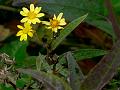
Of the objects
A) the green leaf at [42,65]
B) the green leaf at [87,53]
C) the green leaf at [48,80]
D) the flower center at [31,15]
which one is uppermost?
the flower center at [31,15]

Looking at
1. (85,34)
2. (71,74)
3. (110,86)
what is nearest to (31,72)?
(71,74)

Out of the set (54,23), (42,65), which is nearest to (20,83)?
(42,65)

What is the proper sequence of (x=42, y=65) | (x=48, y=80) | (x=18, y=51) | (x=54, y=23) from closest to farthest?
(x=48, y=80) < (x=42, y=65) < (x=54, y=23) < (x=18, y=51)

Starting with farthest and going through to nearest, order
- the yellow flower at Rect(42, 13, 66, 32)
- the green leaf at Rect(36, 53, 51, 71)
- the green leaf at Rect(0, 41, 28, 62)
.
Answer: the green leaf at Rect(0, 41, 28, 62)
the yellow flower at Rect(42, 13, 66, 32)
the green leaf at Rect(36, 53, 51, 71)

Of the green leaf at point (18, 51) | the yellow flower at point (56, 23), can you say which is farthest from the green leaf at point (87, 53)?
the green leaf at point (18, 51)

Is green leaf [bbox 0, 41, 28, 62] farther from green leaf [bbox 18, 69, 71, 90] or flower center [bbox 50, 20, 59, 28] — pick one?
green leaf [bbox 18, 69, 71, 90]

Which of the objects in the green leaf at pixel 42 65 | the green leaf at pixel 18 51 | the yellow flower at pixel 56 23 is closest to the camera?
the green leaf at pixel 42 65

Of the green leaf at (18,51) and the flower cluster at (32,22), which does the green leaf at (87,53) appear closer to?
the flower cluster at (32,22)

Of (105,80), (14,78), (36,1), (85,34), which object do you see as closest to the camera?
(105,80)

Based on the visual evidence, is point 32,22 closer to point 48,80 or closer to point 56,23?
point 56,23

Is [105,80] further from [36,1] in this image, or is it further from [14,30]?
[14,30]

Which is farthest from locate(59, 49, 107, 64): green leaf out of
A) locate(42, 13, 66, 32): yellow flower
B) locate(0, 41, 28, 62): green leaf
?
locate(0, 41, 28, 62): green leaf
